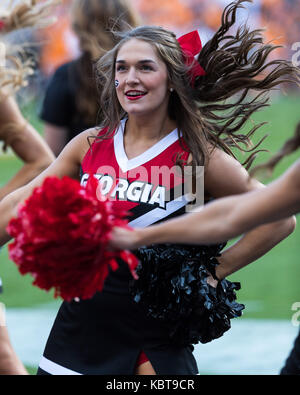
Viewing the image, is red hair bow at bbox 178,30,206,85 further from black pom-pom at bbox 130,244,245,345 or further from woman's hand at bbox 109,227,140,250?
woman's hand at bbox 109,227,140,250

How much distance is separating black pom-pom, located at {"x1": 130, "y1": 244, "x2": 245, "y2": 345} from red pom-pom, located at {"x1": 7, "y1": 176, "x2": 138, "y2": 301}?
69 cm

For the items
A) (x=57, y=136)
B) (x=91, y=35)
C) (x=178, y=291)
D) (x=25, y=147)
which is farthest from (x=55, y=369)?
(x=91, y=35)

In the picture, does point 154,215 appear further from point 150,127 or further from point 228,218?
point 228,218

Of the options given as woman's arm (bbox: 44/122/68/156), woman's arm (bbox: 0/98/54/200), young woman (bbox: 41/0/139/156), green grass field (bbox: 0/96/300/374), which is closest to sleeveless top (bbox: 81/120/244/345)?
woman's arm (bbox: 0/98/54/200)

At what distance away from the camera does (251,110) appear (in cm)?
344

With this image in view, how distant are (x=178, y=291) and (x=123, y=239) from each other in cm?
82

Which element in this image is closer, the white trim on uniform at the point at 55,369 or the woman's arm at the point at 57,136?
the white trim on uniform at the point at 55,369

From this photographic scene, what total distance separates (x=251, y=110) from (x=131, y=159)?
0.58m

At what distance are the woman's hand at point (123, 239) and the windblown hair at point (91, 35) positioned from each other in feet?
7.88

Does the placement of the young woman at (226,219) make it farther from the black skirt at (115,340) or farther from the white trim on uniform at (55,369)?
the white trim on uniform at (55,369)

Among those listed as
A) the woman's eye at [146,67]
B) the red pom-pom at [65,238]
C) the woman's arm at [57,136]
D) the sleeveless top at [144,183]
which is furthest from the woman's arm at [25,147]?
the red pom-pom at [65,238]

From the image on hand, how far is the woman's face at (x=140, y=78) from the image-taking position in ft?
10.4
